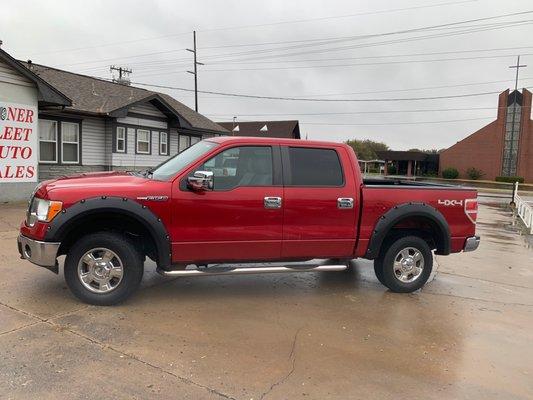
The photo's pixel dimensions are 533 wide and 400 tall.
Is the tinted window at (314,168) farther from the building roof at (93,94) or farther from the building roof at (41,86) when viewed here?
the building roof at (93,94)

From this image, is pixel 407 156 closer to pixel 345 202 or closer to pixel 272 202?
pixel 345 202

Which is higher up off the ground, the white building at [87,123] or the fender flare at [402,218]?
the white building at [87,123]

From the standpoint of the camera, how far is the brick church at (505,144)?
5691 centimetres

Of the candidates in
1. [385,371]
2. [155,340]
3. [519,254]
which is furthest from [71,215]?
[519,254]

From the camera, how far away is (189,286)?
625 centimetres

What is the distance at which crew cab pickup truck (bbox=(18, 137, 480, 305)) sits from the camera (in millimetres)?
5152

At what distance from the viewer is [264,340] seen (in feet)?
15.1

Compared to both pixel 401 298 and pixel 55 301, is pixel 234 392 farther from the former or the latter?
pixel 401 298

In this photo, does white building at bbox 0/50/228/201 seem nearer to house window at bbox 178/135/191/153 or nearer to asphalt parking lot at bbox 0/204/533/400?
house window at bbox 178/135/191/153

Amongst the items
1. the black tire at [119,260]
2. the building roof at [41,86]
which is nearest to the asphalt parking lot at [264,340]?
the black tire at [119,260]

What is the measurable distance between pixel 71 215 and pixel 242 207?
182 cm

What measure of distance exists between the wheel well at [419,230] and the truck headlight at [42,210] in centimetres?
403

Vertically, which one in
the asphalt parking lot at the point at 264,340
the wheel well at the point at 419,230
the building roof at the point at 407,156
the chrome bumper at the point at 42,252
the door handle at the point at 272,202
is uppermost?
the building roof at the point at 407,156

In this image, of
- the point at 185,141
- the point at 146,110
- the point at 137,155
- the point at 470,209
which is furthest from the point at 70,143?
the point at 470,209
